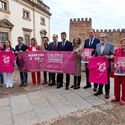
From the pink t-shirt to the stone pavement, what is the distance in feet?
1.82

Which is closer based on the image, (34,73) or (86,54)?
(86,54)

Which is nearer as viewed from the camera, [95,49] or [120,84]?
[120,84]

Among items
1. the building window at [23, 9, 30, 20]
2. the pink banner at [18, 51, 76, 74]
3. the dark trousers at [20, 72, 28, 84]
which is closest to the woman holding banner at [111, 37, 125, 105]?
the pink banner at [18, 51, 76, 74]

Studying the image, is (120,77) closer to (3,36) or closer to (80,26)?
(3,36)

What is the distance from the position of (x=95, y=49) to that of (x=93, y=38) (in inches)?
16.3

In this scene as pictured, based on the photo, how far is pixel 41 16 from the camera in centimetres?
3497

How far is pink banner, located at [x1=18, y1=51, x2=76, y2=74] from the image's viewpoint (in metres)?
8.80

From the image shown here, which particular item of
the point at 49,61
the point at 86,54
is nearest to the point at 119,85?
the point at 86,54

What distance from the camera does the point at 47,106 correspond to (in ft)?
23.0

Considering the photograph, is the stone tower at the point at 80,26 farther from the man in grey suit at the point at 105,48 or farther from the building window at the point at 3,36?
the man in grey suit at the point at 105,48

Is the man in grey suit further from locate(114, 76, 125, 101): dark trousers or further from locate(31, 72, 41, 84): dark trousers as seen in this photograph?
locate(31, 72, 41, 84): dark trousers

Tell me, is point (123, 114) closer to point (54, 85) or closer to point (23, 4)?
point (54, 85)

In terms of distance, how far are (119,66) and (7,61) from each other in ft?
14.0

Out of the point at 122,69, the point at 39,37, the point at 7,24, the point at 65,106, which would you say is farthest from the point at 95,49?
the point at 39,37
